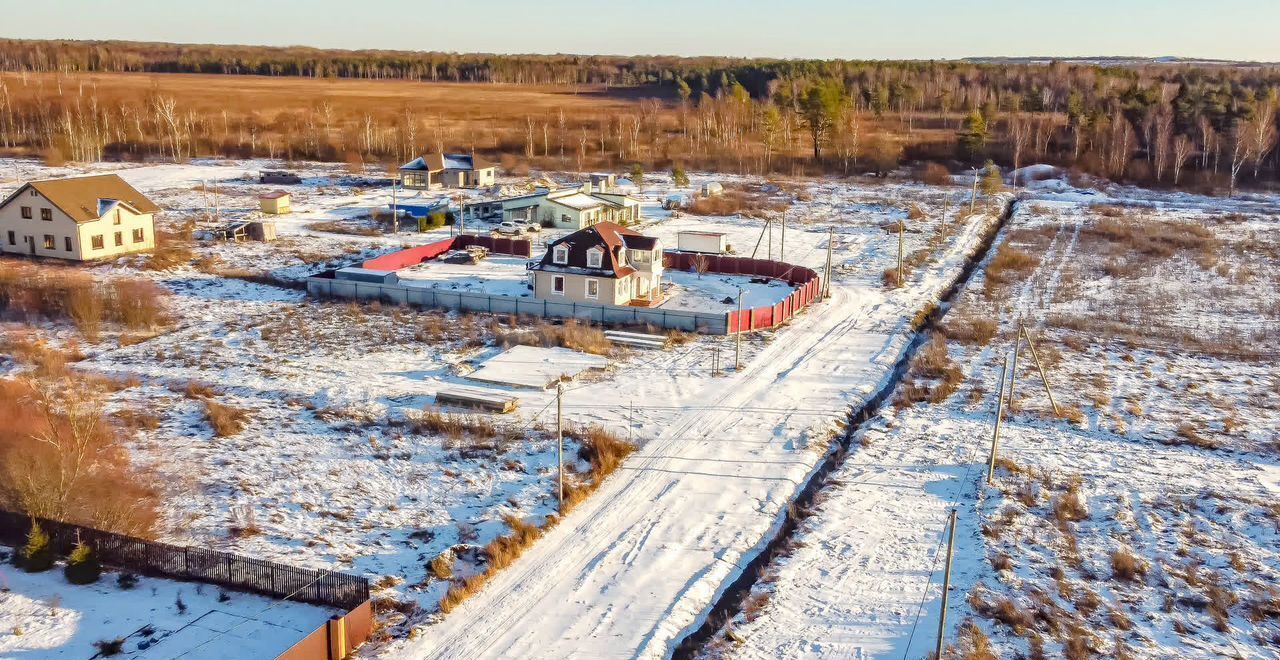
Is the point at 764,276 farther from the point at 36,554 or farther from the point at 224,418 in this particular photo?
the point at 36,554

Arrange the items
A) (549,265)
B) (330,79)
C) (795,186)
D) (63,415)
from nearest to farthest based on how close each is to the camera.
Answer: (63,415)
(549,265)
(795,186)
(330,79)

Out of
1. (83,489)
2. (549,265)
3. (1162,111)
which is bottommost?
(83,489)

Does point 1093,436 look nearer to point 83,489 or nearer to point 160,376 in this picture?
point 83,489

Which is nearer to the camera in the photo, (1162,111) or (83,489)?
(83,489)

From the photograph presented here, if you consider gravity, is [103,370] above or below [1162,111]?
below

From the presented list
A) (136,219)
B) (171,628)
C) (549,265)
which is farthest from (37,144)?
(171,628)

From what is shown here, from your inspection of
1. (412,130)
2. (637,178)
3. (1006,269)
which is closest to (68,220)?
(637,178)

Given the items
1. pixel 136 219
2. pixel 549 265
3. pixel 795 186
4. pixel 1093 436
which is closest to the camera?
pixel 1093 436

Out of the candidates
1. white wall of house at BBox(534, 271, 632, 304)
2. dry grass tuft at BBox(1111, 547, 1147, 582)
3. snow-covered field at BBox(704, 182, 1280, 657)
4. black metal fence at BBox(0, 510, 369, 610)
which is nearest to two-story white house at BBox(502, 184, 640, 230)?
→ white wall of house at BBox(534, 271, 632, 304)
